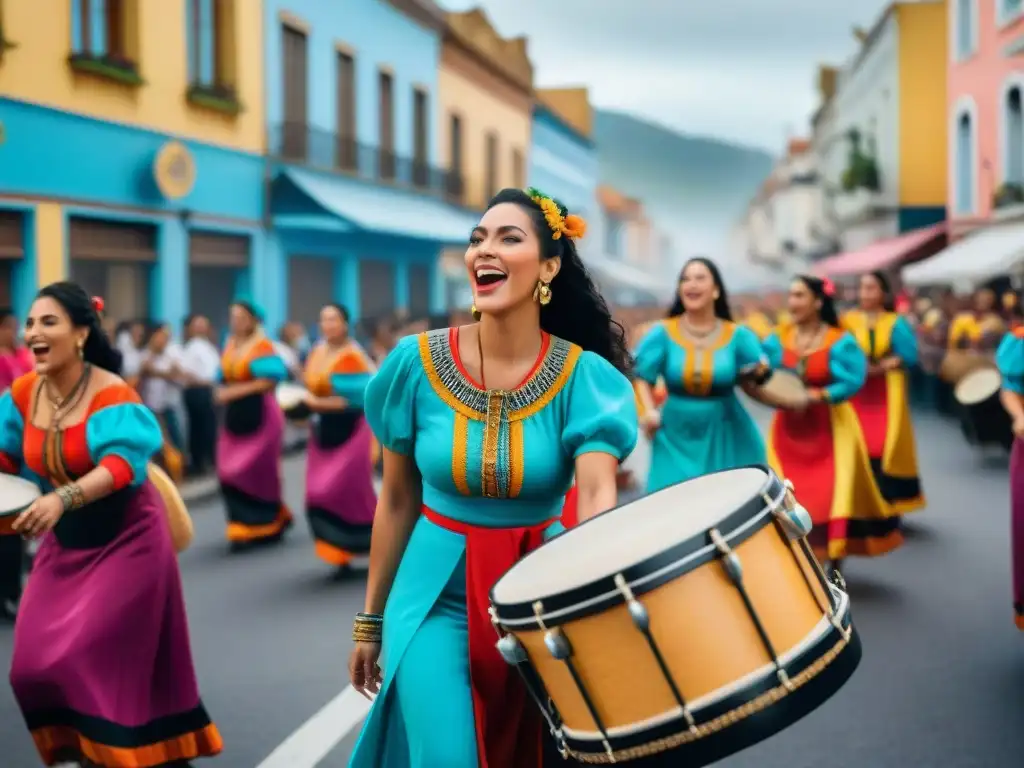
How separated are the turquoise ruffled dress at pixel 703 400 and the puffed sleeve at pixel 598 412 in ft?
13.6

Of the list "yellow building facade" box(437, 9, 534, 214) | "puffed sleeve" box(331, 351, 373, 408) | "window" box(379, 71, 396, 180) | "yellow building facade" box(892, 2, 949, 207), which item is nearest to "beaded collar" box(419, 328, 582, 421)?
"puffed sleeve" box(331, 351, 373, 408)

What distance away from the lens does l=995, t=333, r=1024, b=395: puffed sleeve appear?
7191mm

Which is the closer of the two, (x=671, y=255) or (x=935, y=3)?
(x=935, y=3)

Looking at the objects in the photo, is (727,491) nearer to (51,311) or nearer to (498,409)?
(498,409)

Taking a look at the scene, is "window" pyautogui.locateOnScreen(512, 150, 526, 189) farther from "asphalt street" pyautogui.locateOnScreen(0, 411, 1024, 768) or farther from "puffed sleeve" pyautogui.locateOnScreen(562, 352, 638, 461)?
"puffed sleeve" pyautogui.locateOnScreen(562, 352, 638, 461)

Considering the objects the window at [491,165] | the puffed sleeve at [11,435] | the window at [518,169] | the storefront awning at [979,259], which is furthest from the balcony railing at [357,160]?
the puffed sleeve at [11,435]

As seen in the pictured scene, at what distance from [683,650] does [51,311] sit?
3.22 meters

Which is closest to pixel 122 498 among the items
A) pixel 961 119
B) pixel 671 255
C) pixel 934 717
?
pixel 934 717

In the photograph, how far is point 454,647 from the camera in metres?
3.66

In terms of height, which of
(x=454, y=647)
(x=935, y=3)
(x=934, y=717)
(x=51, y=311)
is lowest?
(x=934, y=717)

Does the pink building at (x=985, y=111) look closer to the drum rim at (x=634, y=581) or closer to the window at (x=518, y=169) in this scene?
Result: the window at (x=518, y=169)

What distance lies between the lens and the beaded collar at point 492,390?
3.76 m

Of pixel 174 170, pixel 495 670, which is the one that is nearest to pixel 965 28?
pixel 174 170

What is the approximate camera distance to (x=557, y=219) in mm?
3871
